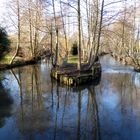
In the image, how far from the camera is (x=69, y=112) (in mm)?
12258

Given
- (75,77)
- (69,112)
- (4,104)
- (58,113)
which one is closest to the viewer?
(58,113)

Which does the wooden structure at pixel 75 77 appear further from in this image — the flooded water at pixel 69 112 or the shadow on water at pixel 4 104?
the shadow on water at pixel 4 104

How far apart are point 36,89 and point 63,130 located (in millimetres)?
8154

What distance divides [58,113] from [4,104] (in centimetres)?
300

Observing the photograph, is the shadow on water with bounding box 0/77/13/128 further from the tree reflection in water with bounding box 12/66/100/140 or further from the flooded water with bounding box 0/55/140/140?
the tree reflection in water with bounding box 12/66/100/140

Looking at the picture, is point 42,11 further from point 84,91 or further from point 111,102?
point 111,102

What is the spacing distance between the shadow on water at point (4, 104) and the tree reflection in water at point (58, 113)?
0.47 meters

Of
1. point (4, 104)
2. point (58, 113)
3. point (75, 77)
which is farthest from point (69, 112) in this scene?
point (75, 77)

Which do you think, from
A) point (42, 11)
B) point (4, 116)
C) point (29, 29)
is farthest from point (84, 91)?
point (29, 29)

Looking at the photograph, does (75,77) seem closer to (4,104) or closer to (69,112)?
(4,104)

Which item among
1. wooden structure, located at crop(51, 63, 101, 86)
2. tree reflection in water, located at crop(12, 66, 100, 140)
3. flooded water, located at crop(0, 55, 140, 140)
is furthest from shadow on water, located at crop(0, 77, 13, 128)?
wooden structure, located at crop(51, 63, 101, 86)

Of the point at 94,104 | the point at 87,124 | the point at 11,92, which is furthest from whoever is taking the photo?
the point at 11,92

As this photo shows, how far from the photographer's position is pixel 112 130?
9.84 m

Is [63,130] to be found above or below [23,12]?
below
